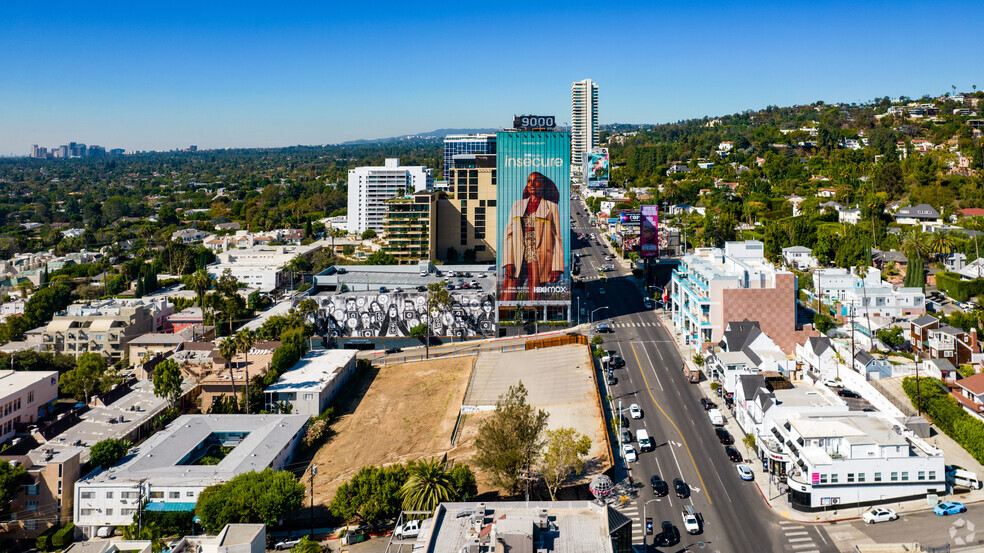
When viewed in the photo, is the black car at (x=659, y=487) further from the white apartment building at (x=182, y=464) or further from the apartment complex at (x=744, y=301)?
the apartment complex at (x=744, y=301)

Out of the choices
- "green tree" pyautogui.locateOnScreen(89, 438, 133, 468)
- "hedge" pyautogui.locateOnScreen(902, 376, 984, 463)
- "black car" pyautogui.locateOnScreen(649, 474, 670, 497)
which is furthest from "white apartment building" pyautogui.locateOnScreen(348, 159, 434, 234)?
"black car" pyautogui.locateOnScreen(649, 474, 670, 497)

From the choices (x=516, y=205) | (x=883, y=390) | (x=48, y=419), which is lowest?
(x=48, y=419)

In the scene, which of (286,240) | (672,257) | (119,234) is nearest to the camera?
(672,257)

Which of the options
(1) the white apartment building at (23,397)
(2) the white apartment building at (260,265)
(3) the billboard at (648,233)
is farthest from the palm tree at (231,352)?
(3) the billboard at (648,233)

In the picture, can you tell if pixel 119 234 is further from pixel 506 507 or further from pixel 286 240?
pixel 506 507

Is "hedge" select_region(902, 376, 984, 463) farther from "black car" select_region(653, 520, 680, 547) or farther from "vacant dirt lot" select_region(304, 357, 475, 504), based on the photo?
"vacant dirt lot" select_region(304, 357, 475, 504)

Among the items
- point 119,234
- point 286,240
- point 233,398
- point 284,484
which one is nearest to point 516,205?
point 233,398
